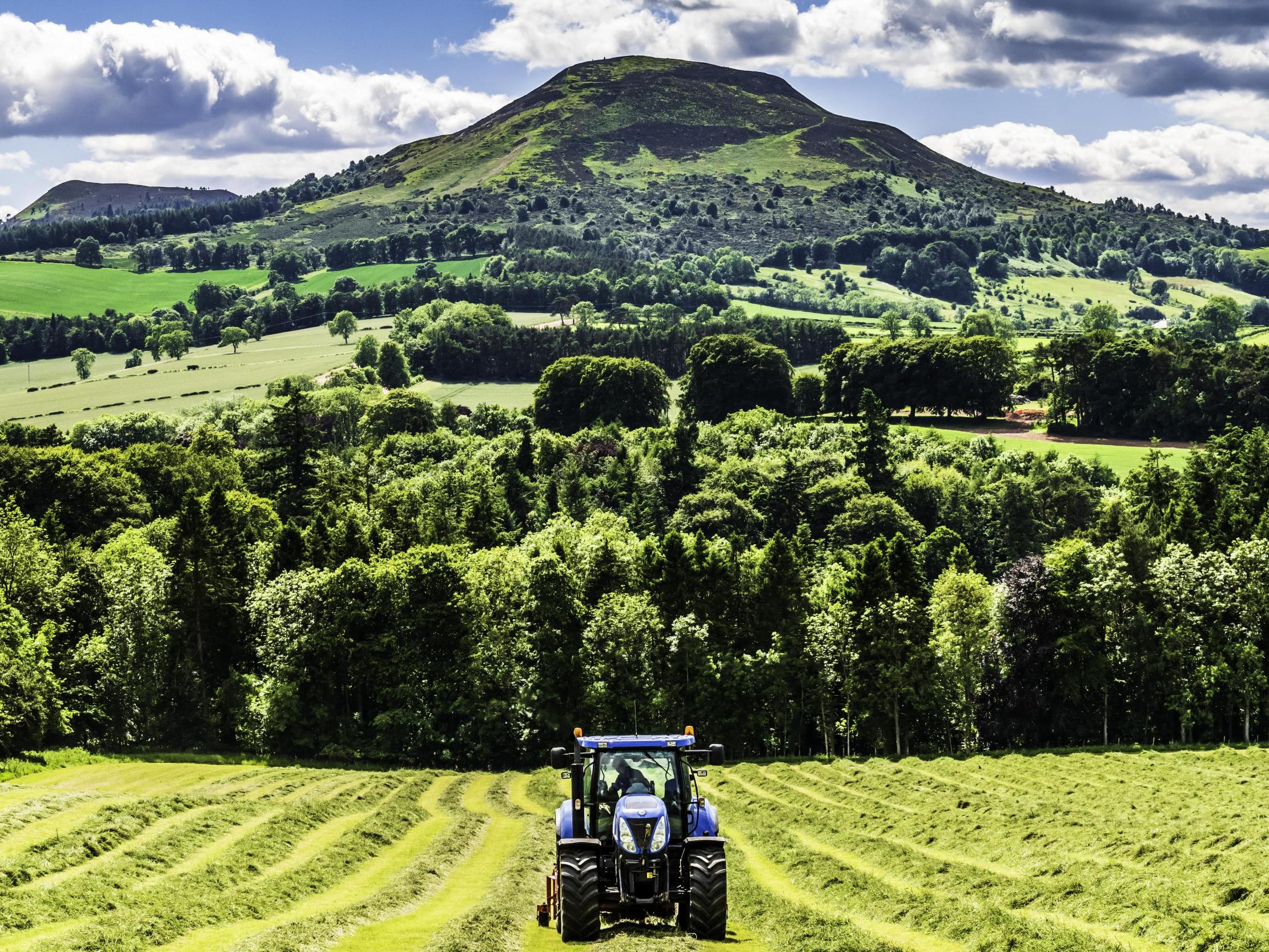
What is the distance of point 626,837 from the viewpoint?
24.9 metres

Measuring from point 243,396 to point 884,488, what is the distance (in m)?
106

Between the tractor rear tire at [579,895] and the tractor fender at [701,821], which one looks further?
the tractor fender at [701,821]

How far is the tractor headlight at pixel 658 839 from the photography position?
81.3ft

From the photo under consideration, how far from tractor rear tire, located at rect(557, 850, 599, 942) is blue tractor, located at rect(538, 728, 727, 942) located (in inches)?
0.6

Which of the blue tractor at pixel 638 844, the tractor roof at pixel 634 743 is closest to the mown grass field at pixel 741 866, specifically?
the blue tractor at pixel 638 844

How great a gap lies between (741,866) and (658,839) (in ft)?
44.4

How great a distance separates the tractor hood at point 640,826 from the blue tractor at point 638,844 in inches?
0.6

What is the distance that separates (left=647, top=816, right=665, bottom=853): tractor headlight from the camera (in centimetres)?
2477

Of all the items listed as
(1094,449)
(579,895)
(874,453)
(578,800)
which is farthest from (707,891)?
(1094,449)

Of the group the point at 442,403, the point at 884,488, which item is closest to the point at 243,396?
the point at 442,403

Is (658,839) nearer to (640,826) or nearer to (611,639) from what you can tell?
(640,826)

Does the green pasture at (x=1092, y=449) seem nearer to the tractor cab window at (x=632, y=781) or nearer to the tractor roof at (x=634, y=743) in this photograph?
the tractor roof at (x=634, y=743)

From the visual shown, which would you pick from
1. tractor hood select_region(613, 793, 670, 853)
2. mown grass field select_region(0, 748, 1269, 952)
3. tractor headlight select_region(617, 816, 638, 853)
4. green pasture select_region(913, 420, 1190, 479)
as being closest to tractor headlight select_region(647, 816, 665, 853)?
tractor hood select_region(613, 793, 670, 853)

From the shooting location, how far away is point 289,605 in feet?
267
